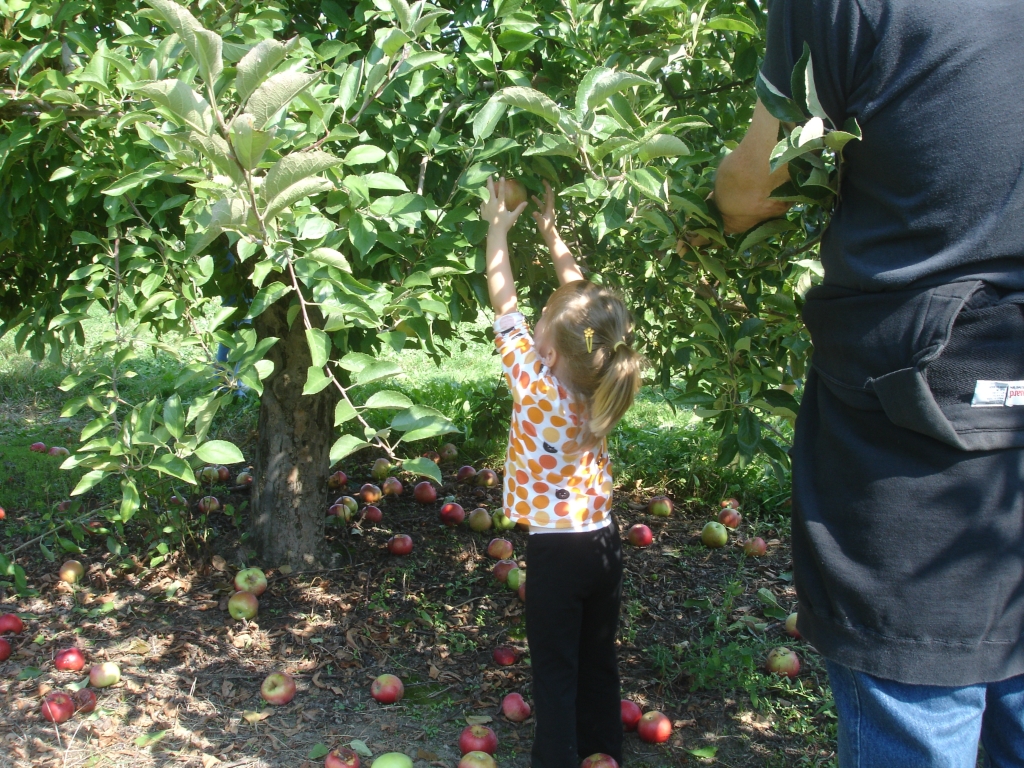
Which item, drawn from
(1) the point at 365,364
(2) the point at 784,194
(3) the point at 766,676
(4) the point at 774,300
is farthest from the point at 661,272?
(3) the point at 766,676

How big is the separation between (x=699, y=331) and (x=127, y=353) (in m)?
1.20

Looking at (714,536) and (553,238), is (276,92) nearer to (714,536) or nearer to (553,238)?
(553,238)

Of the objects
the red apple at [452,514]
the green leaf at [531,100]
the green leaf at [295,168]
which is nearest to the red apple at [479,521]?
the red apple at [452,514]

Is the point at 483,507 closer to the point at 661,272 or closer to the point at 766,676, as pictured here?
the point at 766,676

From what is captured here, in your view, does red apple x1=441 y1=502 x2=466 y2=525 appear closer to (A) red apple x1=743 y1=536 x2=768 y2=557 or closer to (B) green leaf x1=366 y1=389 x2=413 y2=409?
(A) red apple x1=743 y1=536 x2=768 y2=557

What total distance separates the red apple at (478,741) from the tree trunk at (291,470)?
3.59ft

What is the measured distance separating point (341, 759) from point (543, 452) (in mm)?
878

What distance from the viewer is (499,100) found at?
1378 millimetres

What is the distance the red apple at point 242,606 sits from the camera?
262 cm

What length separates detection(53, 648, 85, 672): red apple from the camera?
238 cm

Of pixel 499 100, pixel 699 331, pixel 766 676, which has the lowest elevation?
pixel 766 676

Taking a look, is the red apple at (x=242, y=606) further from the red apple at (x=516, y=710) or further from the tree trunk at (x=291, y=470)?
the red apple at (x=516, y=710)

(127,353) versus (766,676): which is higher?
(127,353)

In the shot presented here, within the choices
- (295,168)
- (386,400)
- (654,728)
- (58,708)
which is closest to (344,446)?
(386,400)
